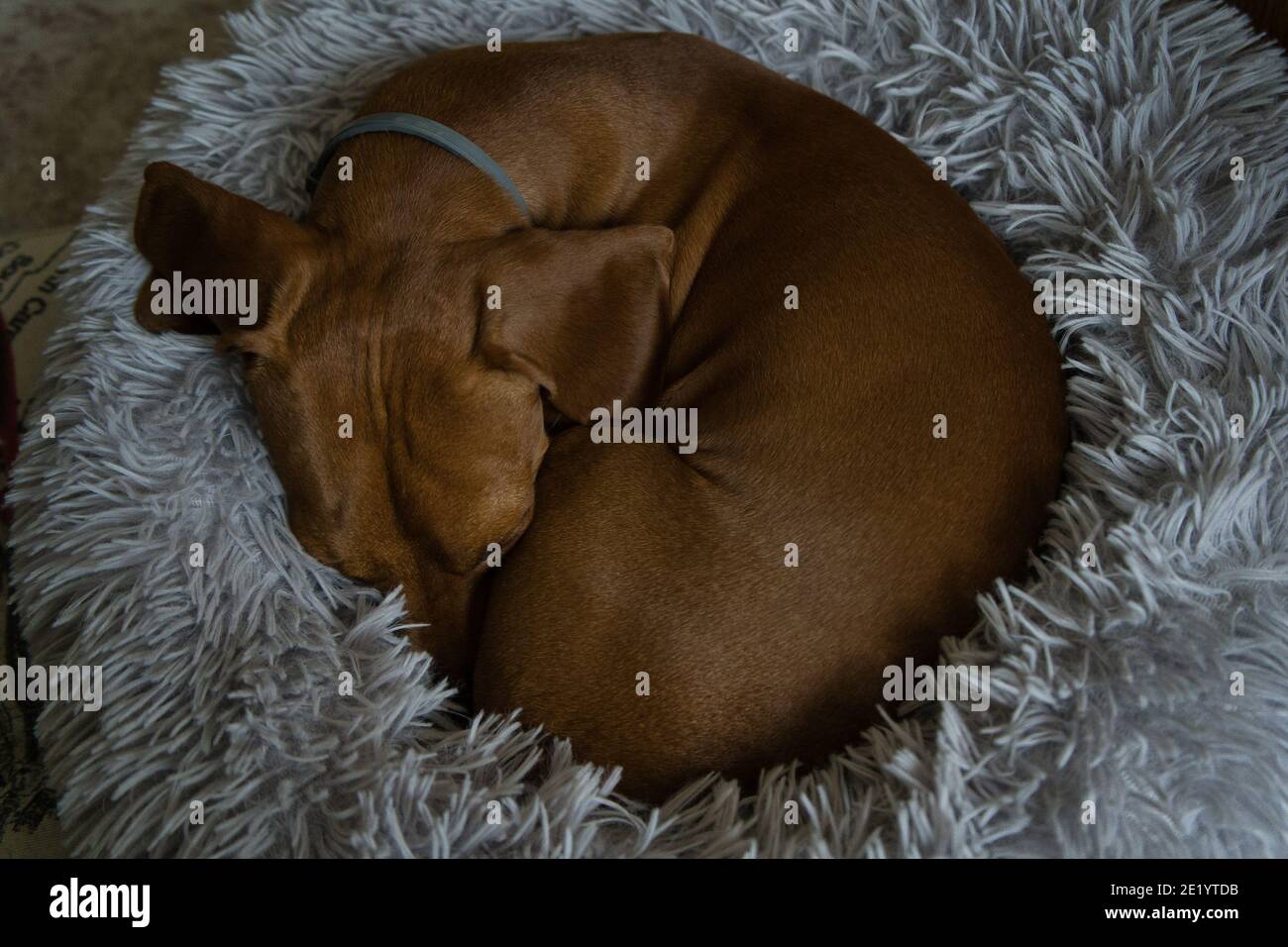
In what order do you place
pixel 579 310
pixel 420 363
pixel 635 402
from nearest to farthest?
pixel 420 363 → pixel 579 310 → pixel 635 402

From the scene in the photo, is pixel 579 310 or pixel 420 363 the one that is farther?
pixel 579 310

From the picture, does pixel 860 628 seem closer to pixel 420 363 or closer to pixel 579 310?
pixel 579 310

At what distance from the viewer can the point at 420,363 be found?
68.5 inches

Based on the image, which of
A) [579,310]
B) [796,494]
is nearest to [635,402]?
[579,310]

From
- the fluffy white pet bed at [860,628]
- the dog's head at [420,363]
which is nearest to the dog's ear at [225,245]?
the dog's head at [420,363]

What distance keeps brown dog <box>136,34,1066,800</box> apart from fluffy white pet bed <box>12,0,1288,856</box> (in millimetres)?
96

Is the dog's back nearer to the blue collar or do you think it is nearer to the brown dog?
the brown dog

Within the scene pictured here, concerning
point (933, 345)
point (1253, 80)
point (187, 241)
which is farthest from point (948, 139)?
point (187, 241)

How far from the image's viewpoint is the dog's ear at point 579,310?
1.78 m

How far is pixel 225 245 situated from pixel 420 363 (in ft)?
1.47

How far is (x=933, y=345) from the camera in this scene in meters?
1.80

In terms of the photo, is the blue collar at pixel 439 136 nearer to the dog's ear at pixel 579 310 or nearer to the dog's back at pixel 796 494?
the dog's ear at pixel 579 310

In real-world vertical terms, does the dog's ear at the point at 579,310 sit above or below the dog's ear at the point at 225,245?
below

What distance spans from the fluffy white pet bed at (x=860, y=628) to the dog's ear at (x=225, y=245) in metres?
0.19
